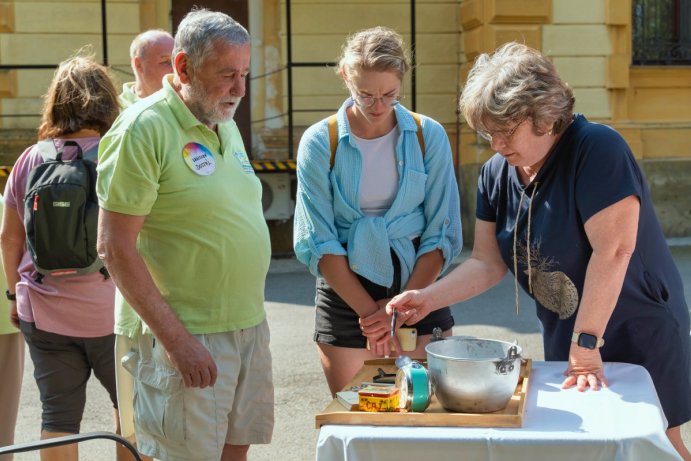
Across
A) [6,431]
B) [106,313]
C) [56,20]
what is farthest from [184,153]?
[56,20]

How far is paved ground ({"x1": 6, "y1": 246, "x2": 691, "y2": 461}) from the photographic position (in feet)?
15.6

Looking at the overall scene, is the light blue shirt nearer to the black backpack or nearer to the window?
the black backpack

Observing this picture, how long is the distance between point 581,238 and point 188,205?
105cm

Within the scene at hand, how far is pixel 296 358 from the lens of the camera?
6.37 m

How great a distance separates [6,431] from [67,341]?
1.63 ft

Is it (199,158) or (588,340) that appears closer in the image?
(588,340)

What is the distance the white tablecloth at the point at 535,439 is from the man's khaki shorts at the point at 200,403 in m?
0.67

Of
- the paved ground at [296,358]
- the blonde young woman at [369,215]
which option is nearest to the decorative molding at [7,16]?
the paved ground at [296,358]

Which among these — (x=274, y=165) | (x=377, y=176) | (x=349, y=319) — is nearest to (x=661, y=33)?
(x=274, y=165)

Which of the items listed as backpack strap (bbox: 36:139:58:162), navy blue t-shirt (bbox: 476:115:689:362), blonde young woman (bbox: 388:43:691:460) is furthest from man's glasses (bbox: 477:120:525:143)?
backpack strap (bbox: 36:139:58:162)

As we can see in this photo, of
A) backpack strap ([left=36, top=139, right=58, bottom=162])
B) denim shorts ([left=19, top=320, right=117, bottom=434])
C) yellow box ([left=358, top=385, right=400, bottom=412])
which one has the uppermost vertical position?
backpack strap ([left=36, top=139, right=58, bottom=162])

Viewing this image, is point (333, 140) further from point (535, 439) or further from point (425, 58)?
point (425, 58)

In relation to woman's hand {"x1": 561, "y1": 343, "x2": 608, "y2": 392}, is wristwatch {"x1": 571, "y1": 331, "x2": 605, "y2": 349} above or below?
above

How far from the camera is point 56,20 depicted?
35.5ft
